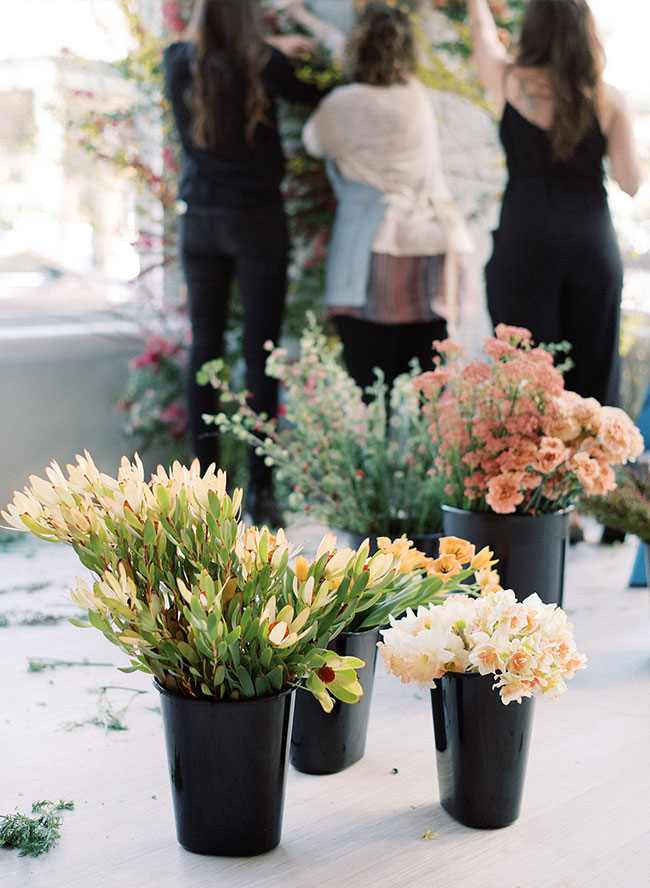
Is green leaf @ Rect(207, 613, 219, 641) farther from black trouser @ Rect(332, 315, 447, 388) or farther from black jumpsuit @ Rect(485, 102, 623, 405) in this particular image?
black trouser @ Rect(332, 315, 447, 388)

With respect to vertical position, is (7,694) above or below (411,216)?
below

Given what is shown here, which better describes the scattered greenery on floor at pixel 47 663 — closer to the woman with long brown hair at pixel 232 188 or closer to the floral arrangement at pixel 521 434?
the floral arrangement at pixel 521 434

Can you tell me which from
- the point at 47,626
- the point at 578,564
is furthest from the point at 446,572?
the point at 578,564

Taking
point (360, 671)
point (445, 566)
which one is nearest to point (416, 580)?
point (445, 566)

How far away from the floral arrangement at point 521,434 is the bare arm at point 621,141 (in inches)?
43.1

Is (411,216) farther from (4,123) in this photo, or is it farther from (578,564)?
(4,123)

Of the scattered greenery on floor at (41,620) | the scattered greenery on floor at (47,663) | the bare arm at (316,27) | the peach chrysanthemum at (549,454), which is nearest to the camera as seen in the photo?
the peach chrysanthemum at (549,454)

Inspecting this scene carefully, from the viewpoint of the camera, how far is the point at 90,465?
149cm

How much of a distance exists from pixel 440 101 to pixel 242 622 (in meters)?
3.13

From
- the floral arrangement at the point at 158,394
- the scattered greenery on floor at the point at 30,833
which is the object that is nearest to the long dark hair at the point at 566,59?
the floral arrangement at the point at 158,394

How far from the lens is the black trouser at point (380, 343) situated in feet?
11.6

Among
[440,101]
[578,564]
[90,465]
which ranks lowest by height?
[578,564]

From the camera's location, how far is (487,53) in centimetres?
314

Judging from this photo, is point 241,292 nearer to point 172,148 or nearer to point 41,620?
point 172,148
